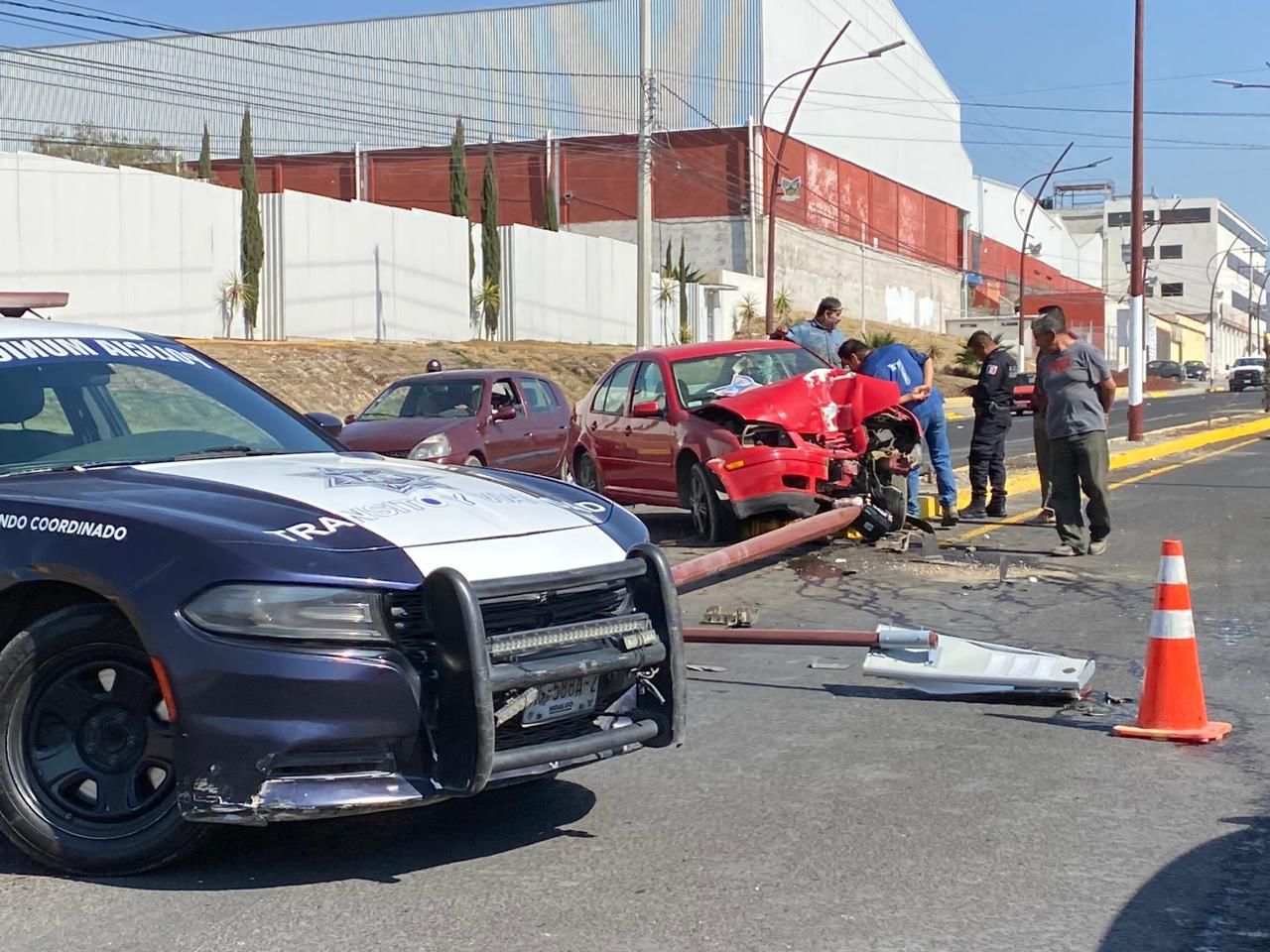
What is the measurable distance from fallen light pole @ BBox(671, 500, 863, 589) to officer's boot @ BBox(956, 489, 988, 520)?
117 inches

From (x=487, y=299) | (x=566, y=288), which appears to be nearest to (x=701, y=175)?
(x=566, y=288)

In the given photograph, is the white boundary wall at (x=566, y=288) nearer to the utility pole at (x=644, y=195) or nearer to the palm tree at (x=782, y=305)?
the palm tree at (x=782, y=305)

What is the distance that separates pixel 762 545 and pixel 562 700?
460cm

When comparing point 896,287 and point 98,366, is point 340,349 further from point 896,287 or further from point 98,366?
point 896,287

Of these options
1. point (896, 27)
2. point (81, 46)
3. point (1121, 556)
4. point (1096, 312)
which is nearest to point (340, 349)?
point (1121, 556)

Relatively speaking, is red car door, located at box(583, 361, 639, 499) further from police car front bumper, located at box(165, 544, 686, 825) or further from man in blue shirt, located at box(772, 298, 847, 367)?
police car front bumper, located at box(165, 544, 686, 825)

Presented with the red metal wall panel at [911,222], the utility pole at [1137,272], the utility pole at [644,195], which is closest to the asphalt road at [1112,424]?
the utility pole at [1137,272]

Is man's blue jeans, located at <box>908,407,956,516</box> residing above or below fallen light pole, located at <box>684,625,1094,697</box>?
above

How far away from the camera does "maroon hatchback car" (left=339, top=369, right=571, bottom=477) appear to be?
15.4m

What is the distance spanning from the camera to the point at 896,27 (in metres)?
83.1

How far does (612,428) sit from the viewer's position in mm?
13898

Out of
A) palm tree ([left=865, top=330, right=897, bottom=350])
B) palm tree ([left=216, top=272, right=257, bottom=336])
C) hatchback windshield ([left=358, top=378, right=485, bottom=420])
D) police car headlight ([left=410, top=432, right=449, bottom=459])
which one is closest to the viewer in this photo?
police car headlight ([left=410, top=432, right=449, bottom=459])

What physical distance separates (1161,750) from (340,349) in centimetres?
3367

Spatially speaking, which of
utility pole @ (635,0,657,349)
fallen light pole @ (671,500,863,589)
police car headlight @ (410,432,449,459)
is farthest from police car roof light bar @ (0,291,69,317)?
utility pole @ (635,0,657,349)
